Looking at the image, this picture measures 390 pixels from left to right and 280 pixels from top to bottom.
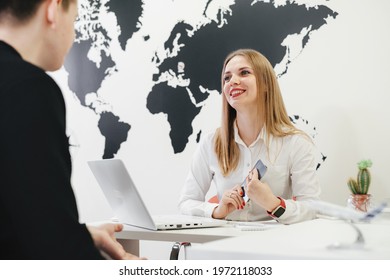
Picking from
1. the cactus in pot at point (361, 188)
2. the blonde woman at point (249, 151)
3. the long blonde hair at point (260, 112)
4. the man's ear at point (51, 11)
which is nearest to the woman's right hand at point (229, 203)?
the blonde woman at point (249, 151)

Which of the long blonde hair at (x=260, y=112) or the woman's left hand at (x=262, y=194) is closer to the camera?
the woman's left hand at (x=262, y=194)

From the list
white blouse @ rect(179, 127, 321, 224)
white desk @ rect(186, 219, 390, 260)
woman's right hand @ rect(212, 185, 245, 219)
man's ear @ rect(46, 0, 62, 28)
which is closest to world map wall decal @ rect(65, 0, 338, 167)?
white blouse @ rect(179, 127, 321, 224)

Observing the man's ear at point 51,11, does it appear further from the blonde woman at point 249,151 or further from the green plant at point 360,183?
the green plant at point 360,183

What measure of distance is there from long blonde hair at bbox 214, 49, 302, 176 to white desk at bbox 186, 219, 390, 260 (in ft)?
4.67

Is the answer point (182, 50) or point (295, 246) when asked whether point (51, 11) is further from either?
point (182, 50)

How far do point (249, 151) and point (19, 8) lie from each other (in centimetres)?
166

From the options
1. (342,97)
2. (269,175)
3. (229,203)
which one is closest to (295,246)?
(229,203)

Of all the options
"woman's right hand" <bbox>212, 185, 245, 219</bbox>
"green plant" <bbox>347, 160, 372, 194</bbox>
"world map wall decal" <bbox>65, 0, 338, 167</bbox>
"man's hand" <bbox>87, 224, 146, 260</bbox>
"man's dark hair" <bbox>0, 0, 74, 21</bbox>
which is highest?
"world map wall decal" <bbox>65, 0, 338, 167</bbox>

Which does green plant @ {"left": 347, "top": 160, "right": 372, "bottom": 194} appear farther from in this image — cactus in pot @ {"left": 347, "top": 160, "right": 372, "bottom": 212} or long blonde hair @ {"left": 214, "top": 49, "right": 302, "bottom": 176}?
long blonde hair @ {"left": 214, "top": 49, "right": 302, "bottom": 176}

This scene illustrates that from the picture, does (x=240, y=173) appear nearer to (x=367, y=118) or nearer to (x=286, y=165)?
(x=286, y=165)

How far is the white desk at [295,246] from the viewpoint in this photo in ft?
2.43

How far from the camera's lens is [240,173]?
2.46m

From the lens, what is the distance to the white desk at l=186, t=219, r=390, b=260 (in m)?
0.74
